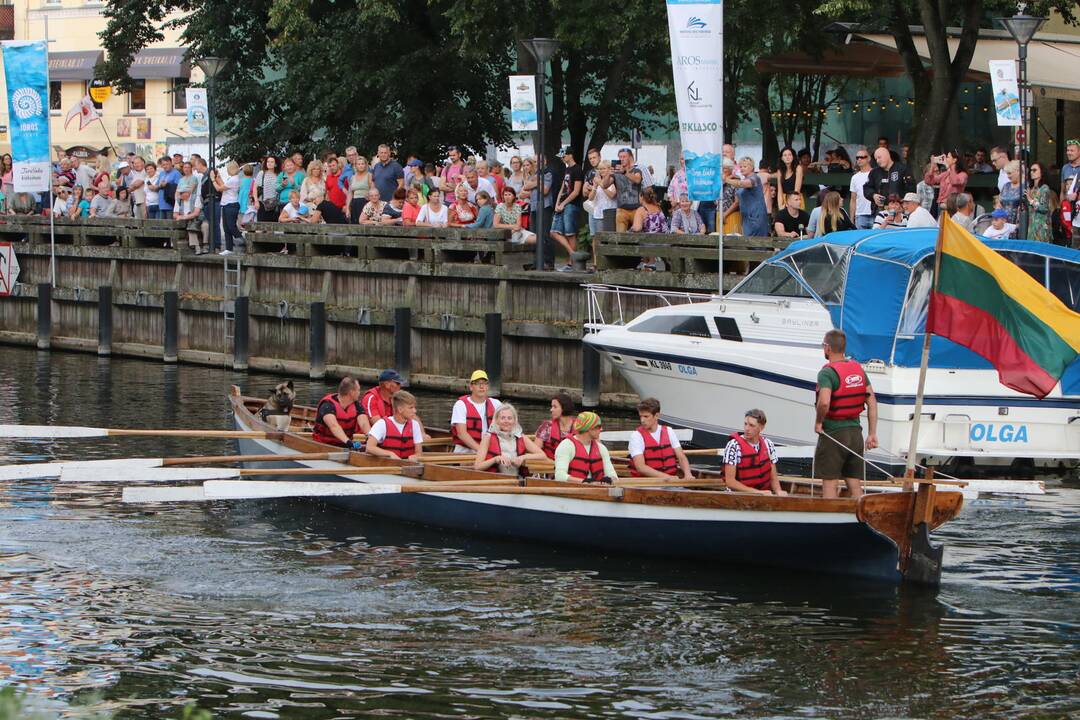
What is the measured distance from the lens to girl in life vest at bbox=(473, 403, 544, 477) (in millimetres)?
17531

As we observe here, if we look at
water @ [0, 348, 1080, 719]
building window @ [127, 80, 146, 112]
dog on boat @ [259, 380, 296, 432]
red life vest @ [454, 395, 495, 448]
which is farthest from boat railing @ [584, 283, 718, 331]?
building window @ [127, 80, 146, 112]

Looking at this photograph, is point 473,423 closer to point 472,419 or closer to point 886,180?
point 472,419

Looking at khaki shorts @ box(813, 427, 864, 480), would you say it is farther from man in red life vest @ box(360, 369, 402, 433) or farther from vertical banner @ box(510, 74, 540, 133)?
vertical banner @ box(510, 74, 540, 133)

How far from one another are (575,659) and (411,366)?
16.2 m

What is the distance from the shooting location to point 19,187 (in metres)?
34.5

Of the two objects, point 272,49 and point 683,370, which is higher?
point 272,49

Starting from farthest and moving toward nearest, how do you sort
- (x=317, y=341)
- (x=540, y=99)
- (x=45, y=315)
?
(x=45, y=315) → (x=317, y=341) → (x=540, y=99)

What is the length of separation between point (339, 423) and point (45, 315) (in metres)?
19.0

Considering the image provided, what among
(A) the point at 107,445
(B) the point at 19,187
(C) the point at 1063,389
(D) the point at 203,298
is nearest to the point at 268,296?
(D) the point at 203,298

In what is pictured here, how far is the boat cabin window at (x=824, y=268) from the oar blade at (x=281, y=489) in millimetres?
6654

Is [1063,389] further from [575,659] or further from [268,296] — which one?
[268,296]

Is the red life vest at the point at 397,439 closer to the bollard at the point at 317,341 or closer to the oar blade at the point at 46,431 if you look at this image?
the oar blade at the point at 46,431

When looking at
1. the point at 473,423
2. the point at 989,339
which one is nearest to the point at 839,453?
the point at 989,339

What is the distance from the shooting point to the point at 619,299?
24.6 metres
